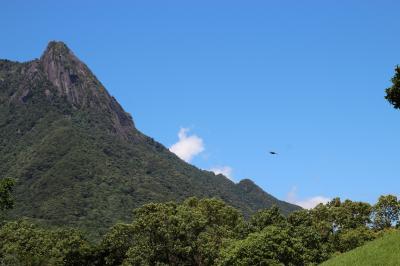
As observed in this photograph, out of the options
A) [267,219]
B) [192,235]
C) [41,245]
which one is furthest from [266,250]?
[41,245]

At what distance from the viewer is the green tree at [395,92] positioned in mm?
33125

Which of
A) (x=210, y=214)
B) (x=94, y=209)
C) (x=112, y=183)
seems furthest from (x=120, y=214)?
(x=210, y=214)

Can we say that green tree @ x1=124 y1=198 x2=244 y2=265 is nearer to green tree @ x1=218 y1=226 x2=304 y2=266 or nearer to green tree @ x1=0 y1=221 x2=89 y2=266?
green tree @ x1=0 y1=221 x2=89 y2=266

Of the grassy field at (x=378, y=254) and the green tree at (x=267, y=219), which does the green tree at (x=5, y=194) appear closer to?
the grassy field at (x=378, y=254)

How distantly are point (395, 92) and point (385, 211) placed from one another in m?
38.2

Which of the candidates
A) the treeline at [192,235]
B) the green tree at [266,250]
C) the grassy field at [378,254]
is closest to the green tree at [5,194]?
the treeline at [192,235]

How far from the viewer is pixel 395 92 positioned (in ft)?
109

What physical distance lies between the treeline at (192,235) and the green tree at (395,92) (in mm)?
27164

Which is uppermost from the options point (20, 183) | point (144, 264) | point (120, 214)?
point (20, 183)

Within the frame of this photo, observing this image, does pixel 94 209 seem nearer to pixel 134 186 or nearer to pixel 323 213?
pixel 134 186

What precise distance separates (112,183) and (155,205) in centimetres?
12479

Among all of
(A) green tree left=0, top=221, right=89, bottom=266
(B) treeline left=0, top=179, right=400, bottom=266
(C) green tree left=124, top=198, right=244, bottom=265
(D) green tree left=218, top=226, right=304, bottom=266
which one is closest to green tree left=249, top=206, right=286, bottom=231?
(B) treeline left=0, top=179, right=400, bottom=266

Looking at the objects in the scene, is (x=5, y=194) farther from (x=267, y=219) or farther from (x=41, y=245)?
(x=267, y=219)

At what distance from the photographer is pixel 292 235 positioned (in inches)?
2334
